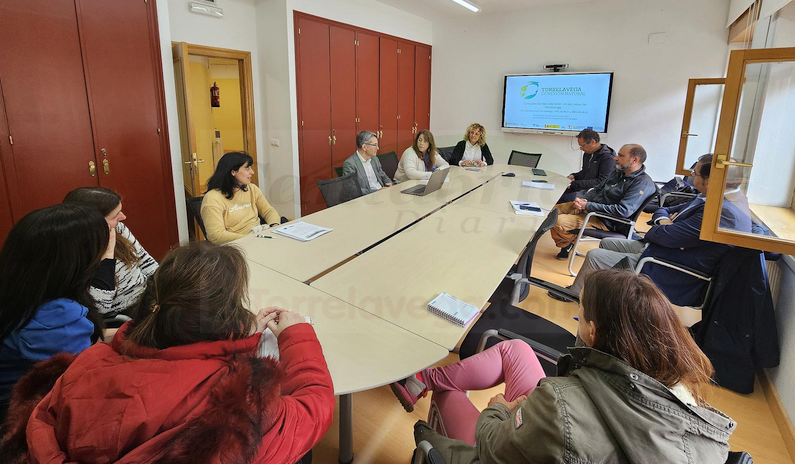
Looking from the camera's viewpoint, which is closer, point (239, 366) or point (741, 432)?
point (239, 366)

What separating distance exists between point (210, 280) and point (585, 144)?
455cm

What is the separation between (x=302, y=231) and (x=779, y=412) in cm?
266

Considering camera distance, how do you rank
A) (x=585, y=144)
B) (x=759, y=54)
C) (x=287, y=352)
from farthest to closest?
(x=585, y=144) < (x=759, y=54) < (x=287, y=352)

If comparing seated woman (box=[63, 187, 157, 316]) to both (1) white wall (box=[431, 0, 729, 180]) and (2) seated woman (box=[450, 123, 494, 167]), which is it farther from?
(1) white wall (box=[431, 0, 729, 180])

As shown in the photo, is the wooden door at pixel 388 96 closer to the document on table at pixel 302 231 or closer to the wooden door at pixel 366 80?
the wooden door at pixel 366 80

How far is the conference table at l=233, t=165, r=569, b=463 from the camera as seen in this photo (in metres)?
1.40

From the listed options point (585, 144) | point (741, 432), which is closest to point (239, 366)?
point (741, 432)

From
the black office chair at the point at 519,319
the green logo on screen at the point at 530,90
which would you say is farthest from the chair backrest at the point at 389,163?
the black office chair at the point at 519,319

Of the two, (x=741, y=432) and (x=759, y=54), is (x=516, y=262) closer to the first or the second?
(x=741, y=432)

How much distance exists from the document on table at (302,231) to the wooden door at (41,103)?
1.91 metres

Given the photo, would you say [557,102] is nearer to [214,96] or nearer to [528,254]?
[528,254]

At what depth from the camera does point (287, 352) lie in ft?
3.74

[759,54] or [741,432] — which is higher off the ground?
[759,54]

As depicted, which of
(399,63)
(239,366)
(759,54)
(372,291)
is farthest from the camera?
(399,63)
